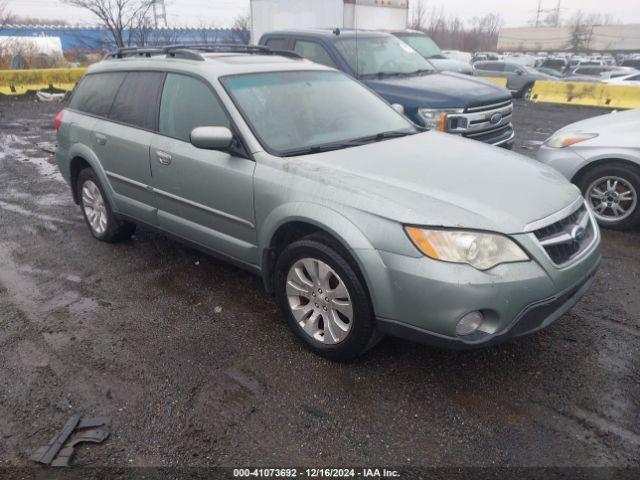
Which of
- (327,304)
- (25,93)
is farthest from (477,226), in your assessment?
(25,93)

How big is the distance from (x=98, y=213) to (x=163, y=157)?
5.25 ft

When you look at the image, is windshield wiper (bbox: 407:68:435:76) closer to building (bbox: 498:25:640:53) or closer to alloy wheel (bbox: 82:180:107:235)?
alloy wheel (bbox: 82:180:107:235)

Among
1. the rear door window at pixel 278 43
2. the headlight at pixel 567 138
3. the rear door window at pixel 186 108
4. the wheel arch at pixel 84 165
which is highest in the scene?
the rear door window at pixel 278 43

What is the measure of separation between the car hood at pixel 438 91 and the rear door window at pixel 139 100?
3426mm

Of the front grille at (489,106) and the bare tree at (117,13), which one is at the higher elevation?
the bare tree at (117,13)

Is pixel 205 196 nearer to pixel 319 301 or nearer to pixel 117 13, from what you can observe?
pixel 319 301

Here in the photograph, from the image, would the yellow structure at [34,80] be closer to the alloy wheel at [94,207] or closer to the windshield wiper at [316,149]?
the alloy wheel at [94,207]

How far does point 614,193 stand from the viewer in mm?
5160

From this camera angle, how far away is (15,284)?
4.33 meters

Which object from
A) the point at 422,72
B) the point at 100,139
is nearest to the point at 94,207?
the point at 100,139

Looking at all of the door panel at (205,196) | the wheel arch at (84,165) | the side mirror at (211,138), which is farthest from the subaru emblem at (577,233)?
the wheel arch at (84,165)

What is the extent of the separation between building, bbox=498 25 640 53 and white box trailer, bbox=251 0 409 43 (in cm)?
6681

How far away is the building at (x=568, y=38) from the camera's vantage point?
6919cm

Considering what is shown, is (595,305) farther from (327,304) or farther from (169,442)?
(169,442)
